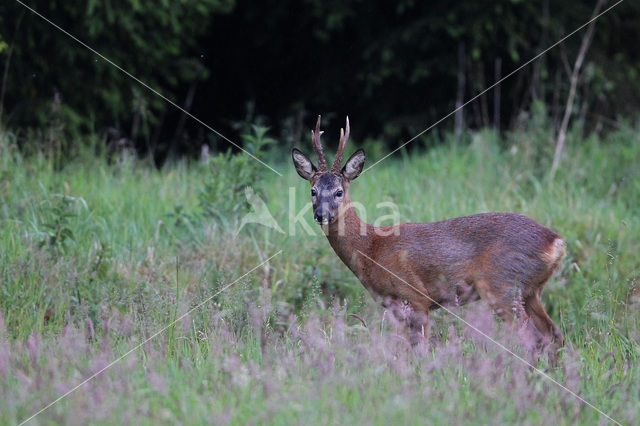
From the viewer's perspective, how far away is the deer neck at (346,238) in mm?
5594

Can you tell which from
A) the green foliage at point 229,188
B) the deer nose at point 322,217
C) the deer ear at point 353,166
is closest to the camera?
the deer nose at point 322,217

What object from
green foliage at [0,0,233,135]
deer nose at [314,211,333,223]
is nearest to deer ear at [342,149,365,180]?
deer nose at [314,211,333,223]

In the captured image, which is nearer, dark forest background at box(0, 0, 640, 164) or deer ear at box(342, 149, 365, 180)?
deer ear at box(342, 149, 365, 180)

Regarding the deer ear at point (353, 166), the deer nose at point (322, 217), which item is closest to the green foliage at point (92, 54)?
the deer ear at point (353, 166)

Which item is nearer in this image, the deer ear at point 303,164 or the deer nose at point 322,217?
the deer nose at point 322,217

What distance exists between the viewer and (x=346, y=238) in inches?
221

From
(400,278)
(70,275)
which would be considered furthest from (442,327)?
(70,275)

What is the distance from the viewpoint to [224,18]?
1194 cm

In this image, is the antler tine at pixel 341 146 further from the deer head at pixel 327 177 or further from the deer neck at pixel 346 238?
the deer neck at pixel 346 238

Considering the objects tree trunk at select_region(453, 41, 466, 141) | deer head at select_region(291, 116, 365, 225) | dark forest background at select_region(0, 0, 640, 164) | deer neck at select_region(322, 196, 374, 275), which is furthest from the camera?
tree trunk at select_region(453, 41, 466, 141)

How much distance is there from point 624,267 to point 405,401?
149 inches

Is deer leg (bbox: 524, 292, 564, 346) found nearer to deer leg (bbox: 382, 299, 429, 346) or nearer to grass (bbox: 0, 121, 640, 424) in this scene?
grass (bbox: 0, 121, 640, 424)

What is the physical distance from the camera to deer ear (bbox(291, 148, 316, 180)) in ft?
19.1

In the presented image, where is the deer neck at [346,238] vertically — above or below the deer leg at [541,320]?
above
